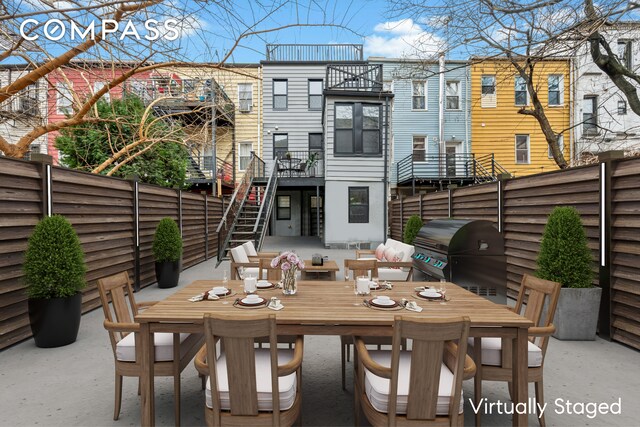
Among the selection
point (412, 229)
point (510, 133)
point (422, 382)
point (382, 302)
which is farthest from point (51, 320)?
point (510, 133)

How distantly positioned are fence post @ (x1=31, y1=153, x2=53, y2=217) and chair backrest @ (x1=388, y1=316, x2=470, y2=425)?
4982 millimetres

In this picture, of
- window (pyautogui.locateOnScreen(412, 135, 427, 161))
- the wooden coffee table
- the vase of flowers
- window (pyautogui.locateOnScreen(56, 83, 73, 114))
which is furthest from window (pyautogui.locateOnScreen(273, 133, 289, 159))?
the vase of flowers

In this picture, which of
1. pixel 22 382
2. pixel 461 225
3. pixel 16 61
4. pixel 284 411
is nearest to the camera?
pixel 284 411

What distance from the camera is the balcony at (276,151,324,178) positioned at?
1432 centimetres

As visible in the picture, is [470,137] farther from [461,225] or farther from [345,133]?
[461,225]

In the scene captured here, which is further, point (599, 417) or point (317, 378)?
point (317, 378)

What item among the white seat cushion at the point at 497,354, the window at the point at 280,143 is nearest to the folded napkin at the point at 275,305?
the white seat cushion at the point at 497,354

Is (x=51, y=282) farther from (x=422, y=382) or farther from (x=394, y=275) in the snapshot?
(x=394, y=275)

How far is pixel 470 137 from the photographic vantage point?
1619 cm

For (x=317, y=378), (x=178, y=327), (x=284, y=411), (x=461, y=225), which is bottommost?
(x=317, y=378)

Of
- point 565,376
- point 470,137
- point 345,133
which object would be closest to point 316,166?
point 345,133

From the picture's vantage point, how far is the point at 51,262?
12.6ft

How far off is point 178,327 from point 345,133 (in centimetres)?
1184

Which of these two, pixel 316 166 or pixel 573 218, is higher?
pixel 316 166
